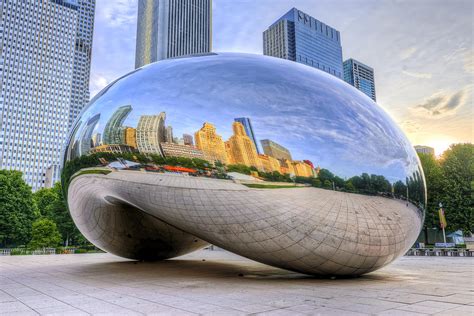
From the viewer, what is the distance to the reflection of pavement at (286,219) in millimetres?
7273

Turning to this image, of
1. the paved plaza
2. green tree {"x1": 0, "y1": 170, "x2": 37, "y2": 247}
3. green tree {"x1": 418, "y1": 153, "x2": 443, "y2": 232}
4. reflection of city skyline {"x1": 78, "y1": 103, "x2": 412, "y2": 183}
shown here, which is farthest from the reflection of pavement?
green tree {"x1": 0, "y1": 170, "x2": 37, "y2": 247}

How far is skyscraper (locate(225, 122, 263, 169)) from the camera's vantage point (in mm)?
7152

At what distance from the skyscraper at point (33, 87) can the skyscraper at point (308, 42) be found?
10280 cm

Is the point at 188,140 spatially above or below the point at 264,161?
above

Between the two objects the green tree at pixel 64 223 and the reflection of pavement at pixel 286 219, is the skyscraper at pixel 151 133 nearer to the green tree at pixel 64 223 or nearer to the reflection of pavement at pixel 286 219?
the reflection of pavement at pixel 286 219

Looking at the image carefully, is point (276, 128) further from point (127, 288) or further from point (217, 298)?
point (127, 288)

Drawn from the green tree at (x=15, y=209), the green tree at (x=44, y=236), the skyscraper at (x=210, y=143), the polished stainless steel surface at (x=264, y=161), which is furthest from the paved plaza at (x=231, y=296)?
the green tree at (x=15, y=209)

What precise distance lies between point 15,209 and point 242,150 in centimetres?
4946

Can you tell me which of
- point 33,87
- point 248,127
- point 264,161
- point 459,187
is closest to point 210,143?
point 248,127

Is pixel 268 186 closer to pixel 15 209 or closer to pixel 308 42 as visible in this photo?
pixel 15 209

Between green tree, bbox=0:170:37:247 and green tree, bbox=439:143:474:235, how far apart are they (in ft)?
161

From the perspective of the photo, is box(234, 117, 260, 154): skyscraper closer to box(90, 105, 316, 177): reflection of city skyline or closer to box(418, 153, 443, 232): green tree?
box(90, 105, 316, 177): reflection of city skyline

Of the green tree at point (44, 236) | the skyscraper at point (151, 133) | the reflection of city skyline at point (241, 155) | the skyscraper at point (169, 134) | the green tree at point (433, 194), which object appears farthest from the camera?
the green tree at point (44, 236)

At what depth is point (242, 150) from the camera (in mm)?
7188
